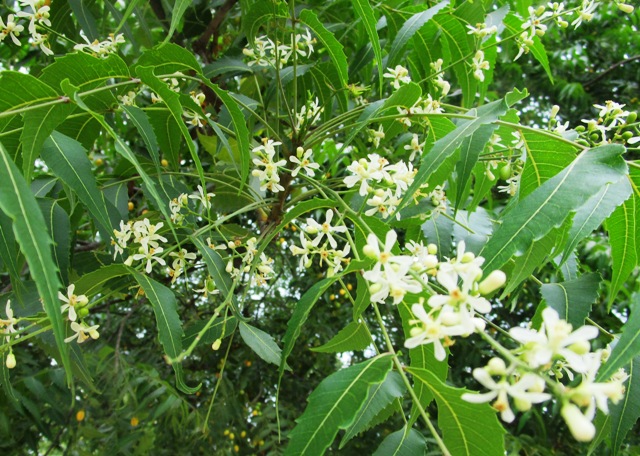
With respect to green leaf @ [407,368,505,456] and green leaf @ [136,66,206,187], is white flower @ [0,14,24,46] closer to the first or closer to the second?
green leaf @ [136,66,206,187]

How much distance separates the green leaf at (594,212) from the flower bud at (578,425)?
30cm

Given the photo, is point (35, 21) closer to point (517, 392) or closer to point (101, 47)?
point (101, 47)

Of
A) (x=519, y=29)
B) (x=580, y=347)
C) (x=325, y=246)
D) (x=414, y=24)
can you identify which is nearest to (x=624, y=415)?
(x=580, y=347)

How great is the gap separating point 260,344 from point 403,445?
1.12 ft

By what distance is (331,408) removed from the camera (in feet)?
1.98

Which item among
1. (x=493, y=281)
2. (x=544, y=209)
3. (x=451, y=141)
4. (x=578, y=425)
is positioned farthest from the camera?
(x=451, y=141)

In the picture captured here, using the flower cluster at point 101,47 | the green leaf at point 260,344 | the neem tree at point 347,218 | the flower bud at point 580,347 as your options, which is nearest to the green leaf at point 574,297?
the neem tree at point 347,218

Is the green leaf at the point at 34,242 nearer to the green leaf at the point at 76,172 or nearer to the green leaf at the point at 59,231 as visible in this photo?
the green leaf at the point at 76,172

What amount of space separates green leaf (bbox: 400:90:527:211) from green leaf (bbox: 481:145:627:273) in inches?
4.7

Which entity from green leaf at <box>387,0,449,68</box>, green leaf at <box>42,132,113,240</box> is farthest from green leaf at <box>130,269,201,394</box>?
green leaf at <box>387,0,449,68</box>

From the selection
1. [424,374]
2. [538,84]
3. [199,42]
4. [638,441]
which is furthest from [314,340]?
[538,84]

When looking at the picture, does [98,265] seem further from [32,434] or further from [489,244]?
[32,434]

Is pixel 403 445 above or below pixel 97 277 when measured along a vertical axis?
below

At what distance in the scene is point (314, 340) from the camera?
94.2 inches
